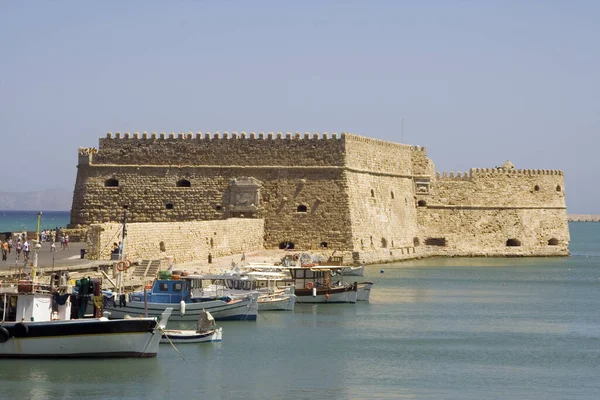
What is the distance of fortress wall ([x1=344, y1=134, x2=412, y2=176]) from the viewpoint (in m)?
42.4

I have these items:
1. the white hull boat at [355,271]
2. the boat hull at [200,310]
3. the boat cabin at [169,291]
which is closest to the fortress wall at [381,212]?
the white hull boat at [355,271]

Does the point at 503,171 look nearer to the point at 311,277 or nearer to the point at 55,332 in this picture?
the point at 311,277

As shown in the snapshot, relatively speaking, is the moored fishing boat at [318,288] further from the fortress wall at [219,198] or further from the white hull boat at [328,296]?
the fortress wall at [219,198]

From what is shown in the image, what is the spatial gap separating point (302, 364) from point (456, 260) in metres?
27.3

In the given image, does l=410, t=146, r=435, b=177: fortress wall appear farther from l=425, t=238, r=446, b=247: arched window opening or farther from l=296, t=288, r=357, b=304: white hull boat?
l=296, t=288, r=357, b=304: white hull boat

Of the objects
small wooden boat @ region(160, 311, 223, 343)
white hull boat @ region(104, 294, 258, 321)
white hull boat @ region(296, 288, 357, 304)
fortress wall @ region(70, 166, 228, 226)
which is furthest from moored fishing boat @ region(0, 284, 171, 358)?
fortress wall @ region(70, 166, 228, 226)

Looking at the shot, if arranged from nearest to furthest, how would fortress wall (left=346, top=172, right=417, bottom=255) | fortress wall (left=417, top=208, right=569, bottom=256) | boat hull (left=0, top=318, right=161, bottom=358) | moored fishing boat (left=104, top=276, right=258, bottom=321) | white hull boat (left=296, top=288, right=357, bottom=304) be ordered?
1. boat hull (left=0, top=318, right=161, bottom=358)
2. moored fishing boat (left=104, top=276, right=258, bottom=321)
3. white hull boat (left=296, top=288, right=357, bottom=304)
4. fortress wall (left=346, top=172, right=417, bottom=255)
5. fortress wall (left=417, top=208, right=569, bottom=256)

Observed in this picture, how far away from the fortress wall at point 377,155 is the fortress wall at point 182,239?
13.3 ft

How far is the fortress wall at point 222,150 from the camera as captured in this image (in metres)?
41.9

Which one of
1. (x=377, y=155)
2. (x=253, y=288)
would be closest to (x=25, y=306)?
(x=253, y=288)

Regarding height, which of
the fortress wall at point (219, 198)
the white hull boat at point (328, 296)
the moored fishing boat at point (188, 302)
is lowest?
the moored fishing boat at point (188, 302)

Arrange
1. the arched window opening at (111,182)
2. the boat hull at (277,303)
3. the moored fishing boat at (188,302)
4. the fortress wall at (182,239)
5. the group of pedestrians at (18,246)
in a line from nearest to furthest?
1. the moored fishing boat at (188,302)
2. the boat hull at (277,303)
3. the fortress wall at (182,239)
4. the group of pedestrians at (18,246)
5. the arched window opening at (111,182)

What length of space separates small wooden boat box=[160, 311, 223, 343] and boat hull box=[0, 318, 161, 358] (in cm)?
202

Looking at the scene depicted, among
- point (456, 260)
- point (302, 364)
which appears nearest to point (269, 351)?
point (302, 364)
